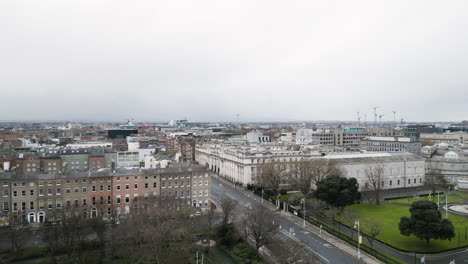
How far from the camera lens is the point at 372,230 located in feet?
147

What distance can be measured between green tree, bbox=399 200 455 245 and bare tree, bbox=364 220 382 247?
385 centimetres

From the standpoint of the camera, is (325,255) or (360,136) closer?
(325,255)

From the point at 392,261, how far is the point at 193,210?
29.7 m

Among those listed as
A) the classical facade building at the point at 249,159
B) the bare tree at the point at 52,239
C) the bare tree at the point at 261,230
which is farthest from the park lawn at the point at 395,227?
the bare tree at the point at 52,239

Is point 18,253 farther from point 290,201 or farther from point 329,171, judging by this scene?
point 329,171

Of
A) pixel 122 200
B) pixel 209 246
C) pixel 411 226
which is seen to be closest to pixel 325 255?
pixel 411 226

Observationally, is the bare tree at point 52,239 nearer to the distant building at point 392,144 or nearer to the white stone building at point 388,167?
the white stone building at point 388,167

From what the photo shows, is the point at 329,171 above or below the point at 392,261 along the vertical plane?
above

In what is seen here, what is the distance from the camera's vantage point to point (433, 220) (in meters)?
44.9

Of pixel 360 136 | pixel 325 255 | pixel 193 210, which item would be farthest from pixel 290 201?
pixel 360 136

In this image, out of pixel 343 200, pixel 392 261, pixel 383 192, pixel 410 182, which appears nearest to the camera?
pixel 392 261

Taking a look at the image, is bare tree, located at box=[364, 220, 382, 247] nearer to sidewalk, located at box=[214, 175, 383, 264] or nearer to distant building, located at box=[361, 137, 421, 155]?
sidewalk, located at box=[214, 175, 383, 264]

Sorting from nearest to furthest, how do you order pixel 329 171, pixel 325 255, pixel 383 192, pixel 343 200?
pixel 325 255, pixel 343 200, pixel 329 171, pixel 383 192

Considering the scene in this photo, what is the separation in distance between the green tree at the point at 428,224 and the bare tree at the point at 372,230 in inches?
152
